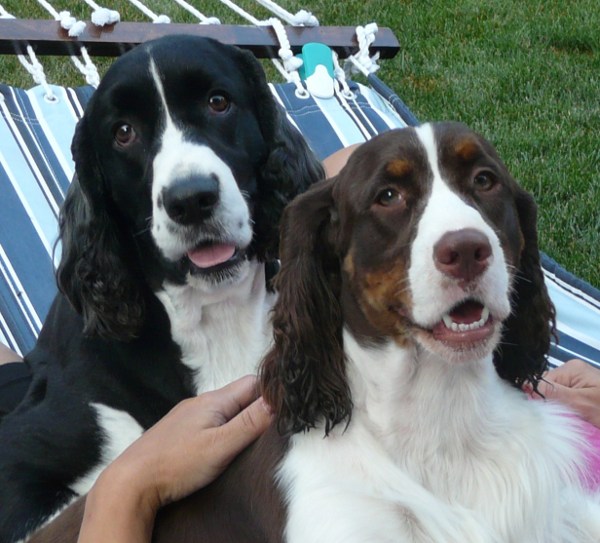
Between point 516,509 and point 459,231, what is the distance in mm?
860

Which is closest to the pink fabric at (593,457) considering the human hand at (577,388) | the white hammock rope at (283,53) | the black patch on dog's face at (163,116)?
the human hand at (577,388)

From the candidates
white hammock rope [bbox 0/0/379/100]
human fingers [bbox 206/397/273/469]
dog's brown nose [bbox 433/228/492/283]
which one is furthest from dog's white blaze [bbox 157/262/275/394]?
white hammock rope [bbox 0/0/379/100]

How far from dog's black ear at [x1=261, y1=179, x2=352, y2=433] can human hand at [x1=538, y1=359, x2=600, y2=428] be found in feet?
3.36

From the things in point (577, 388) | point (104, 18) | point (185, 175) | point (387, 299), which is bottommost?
point (577, 388)

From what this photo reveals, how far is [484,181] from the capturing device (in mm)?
2674

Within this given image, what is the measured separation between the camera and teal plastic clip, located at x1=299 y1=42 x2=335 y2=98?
6.20 m

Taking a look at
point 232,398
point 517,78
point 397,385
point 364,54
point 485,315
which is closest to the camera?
point 485,315

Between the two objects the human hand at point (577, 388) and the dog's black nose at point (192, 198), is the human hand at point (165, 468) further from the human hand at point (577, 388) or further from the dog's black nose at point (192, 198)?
the human hand at point (577, 388)

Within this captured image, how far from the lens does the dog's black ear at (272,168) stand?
371 centimetres

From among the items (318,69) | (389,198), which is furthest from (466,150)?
(318,69)

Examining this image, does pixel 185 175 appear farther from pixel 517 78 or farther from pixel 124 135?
pixel 517 78

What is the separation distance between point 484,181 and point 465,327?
1.37ft

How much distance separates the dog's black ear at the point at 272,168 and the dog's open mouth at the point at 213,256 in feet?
0.67

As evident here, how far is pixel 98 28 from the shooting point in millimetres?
6387
